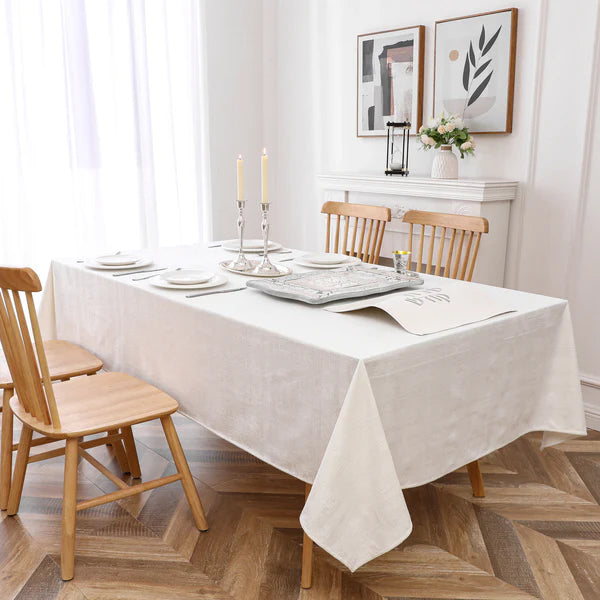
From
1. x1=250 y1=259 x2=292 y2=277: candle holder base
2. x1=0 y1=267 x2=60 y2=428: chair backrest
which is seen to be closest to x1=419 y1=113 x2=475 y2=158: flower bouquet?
x1=250 y1=259 x2=292 y2=277: candle holder base

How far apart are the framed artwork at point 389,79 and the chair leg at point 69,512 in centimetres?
253

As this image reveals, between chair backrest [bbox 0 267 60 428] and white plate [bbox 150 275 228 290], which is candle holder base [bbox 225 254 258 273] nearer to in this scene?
white plate [bbox 150 275 228 290]

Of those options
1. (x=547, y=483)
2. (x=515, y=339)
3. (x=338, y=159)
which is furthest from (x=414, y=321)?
(x=338, y=159)

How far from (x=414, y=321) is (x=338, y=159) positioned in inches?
103

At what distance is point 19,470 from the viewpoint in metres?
2.09

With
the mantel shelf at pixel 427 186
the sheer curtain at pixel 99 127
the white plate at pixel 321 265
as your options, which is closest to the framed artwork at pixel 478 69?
the mantel shelf at pixel 427 186

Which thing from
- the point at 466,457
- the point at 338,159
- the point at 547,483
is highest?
the point at 338,159

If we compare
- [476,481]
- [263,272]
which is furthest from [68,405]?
[476,481]

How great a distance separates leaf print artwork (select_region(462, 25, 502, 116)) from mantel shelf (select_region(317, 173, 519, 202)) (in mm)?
473

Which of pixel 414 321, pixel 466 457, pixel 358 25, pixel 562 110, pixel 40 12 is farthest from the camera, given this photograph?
pixel 358 25

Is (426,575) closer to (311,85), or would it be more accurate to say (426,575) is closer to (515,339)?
(515,339)

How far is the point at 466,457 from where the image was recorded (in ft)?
5.80

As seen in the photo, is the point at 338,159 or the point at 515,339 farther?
the point at 338,159

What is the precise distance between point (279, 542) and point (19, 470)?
33.9 inches
